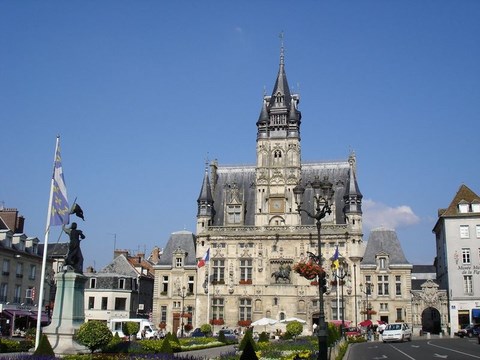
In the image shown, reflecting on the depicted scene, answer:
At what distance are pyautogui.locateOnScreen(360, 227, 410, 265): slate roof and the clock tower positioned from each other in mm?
9942

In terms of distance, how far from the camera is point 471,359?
26891mm

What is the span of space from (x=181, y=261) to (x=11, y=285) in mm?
20330

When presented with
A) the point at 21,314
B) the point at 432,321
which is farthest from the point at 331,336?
the point at 432,321

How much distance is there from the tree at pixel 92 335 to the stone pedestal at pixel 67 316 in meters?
0.73

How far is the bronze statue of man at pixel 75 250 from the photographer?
27663mm

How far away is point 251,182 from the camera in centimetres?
7038

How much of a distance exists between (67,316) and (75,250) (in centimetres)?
323

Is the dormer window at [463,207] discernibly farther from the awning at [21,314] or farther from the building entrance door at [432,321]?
the awning at [21,314]

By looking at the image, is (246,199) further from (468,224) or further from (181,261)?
(468,224)

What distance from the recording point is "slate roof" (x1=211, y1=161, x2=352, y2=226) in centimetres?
6750

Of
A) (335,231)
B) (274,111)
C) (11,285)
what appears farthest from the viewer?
(274,111)

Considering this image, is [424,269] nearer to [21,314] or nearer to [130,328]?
[130,328]

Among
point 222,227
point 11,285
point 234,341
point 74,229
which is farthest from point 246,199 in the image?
point 74,229

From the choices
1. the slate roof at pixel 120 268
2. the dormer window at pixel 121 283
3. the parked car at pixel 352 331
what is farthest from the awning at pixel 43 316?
the parked car at pixel 352 331
